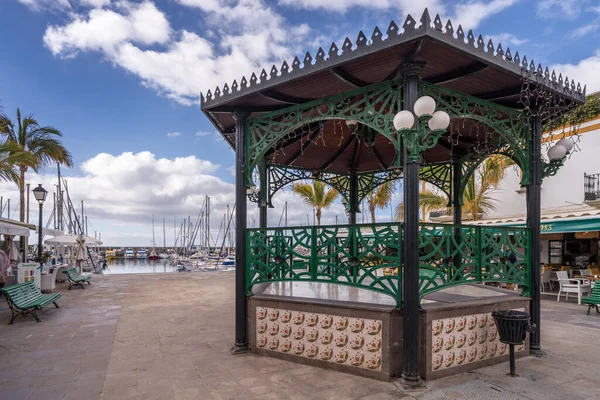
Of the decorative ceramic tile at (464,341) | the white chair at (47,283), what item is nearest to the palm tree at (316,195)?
the white chair at (47,283)

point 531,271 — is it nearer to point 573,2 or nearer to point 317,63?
point 317,63

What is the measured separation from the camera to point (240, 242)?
5637 millimetres

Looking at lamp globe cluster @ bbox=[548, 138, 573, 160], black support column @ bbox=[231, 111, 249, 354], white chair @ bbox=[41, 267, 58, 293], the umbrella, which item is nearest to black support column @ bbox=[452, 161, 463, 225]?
lamp globe cluster @ bbox=[548, 138, 573, 160]

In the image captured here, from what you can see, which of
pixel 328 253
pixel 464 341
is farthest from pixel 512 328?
pixel 328 253

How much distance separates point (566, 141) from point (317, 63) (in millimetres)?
4236

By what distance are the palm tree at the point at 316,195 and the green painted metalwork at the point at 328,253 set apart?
42.8ft

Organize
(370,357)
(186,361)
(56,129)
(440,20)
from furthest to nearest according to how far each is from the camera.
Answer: (56,129) → (186,361) → (370,357) → (440,20)

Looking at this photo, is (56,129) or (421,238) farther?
(56,129)

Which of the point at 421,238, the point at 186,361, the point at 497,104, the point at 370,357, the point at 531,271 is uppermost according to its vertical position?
the point at 497,104

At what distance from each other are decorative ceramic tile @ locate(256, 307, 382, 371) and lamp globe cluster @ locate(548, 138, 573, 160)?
13.0 feet

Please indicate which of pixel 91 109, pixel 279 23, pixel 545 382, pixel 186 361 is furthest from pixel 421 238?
pixel 91 109

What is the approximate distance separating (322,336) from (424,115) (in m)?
3.15

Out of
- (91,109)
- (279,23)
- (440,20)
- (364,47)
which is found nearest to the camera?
(440,20)

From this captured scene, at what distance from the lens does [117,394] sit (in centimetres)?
401
